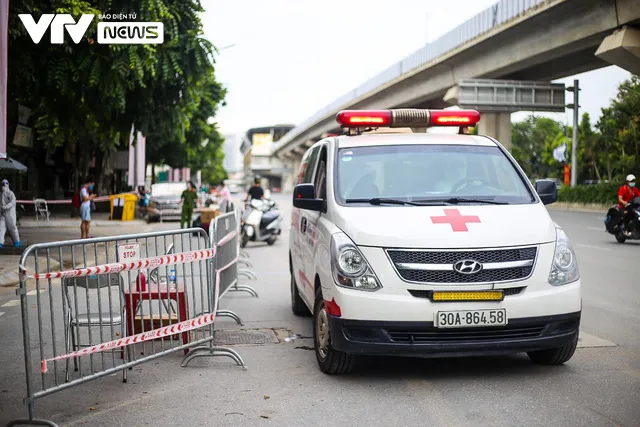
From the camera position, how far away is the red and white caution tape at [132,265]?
201 inches

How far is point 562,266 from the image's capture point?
576cm

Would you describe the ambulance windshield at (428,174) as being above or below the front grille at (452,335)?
above

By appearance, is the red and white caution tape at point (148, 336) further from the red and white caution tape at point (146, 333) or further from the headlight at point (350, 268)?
the headlight at point (350, 268)

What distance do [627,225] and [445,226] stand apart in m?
14.0

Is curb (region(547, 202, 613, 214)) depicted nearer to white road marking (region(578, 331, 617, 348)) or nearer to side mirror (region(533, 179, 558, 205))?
white road marking (region(578, 331, 617, 348))

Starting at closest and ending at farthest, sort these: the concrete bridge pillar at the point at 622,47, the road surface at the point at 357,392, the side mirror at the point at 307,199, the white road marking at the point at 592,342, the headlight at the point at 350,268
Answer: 1. the road surface at the point at 357,392
2. the headlight at the point at 350,268
3. the side mirror at the point at 307,199
4. the white road marking at the point at 592,342
5. the concrete bridge pillar at the point at 622,47

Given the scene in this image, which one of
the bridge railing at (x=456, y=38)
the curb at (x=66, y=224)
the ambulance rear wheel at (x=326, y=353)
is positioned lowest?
the curb at (x=66, y=224)

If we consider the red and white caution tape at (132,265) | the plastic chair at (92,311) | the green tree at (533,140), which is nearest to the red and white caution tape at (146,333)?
the red and white caution tape at (132,265)

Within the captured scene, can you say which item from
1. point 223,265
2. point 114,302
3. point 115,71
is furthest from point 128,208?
point 114,302

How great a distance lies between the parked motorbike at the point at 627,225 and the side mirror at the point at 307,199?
13.2m

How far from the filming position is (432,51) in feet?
128

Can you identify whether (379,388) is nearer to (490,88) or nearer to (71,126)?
(71,126)

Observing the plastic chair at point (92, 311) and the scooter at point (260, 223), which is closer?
the plastic chair at point (92, 311)

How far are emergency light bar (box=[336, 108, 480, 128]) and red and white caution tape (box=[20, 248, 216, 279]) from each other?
1.80m
